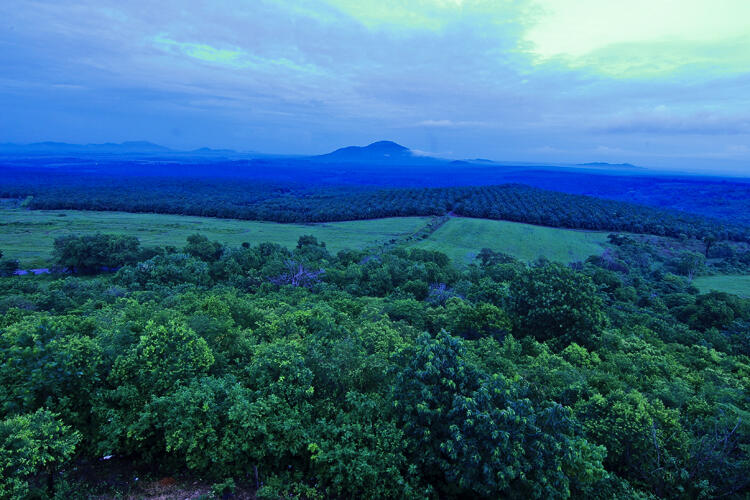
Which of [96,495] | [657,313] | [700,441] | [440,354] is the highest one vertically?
[440,354]

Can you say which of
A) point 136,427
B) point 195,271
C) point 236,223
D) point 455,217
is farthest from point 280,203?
point 136,427

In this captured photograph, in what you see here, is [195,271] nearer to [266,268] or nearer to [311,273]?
[266,268]

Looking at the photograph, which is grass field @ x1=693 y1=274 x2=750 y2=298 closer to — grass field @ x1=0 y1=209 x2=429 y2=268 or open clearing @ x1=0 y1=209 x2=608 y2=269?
open clearing @ x1=0 y1=209 x2=608 y2=269

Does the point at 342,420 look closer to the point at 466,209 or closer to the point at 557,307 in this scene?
the point at 557,307

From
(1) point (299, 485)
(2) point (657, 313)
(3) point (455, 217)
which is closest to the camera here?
(1) point (299, 485)

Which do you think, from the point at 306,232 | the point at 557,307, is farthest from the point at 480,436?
the point at 306,232
